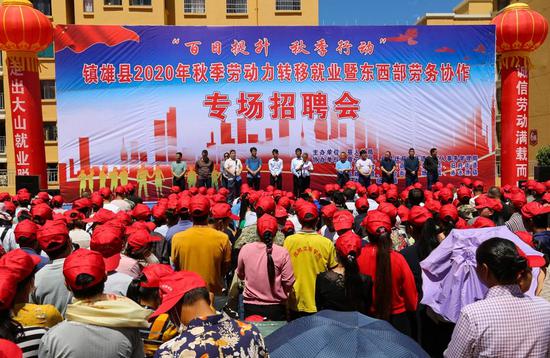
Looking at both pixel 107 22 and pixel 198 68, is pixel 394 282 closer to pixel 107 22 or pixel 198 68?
pixel 198 68

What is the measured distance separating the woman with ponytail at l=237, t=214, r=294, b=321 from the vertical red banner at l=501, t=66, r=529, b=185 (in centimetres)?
1292

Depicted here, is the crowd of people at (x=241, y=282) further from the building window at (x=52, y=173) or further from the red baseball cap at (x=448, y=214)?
the building window at (x=52, y=173)

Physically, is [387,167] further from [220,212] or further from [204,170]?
[220,212]

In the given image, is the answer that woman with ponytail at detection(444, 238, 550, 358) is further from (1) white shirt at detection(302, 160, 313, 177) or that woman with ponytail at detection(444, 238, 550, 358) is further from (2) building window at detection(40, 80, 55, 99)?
(2) building window at detection(40, 80, 55, 99)

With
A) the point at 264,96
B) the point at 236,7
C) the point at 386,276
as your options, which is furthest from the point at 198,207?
the point at 236,7

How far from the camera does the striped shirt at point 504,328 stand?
6.26ft

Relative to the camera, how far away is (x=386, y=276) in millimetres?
3027

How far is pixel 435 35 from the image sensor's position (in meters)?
14.7

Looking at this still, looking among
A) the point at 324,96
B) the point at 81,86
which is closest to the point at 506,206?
the point at 324,96

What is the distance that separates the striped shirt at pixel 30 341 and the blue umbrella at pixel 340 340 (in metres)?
1.03

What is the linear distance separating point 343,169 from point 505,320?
11.9 m

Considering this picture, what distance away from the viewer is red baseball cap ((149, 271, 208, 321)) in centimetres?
193

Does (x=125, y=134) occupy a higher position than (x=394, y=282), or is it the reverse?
(x=125, y=134)

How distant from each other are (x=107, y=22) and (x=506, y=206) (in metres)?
21.3
